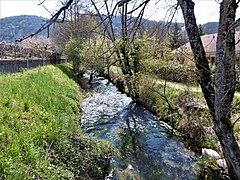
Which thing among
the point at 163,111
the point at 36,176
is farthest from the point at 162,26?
the point at 163,111

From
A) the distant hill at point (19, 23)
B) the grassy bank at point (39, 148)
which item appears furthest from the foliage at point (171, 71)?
the distant hill at point (19, 23)

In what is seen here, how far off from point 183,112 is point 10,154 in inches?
291

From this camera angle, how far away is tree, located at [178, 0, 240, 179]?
3.70m

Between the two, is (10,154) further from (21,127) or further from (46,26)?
(46,26)

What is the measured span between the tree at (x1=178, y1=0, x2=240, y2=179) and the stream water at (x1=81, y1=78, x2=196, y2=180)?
236 centimetres

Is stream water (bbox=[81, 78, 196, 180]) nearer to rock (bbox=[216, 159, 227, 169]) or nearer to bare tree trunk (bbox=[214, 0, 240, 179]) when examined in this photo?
rock (bbox=[216, 159, 227, 169])

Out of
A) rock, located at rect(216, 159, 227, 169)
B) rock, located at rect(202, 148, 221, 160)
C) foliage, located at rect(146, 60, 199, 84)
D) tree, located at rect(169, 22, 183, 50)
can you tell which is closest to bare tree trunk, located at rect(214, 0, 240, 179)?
rock, located at rect(216, 159, 227, 169)

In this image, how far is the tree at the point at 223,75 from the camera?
370 centimetres

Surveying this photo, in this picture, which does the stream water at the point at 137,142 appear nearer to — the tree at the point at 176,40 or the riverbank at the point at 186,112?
the riverbank at the point at 186,112

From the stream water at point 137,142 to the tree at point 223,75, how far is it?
236cm

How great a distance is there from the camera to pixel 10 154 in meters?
4.01

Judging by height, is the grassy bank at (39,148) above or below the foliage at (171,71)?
below

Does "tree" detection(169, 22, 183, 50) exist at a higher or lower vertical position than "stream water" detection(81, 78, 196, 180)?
higher

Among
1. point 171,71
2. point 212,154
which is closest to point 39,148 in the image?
point 212,154
